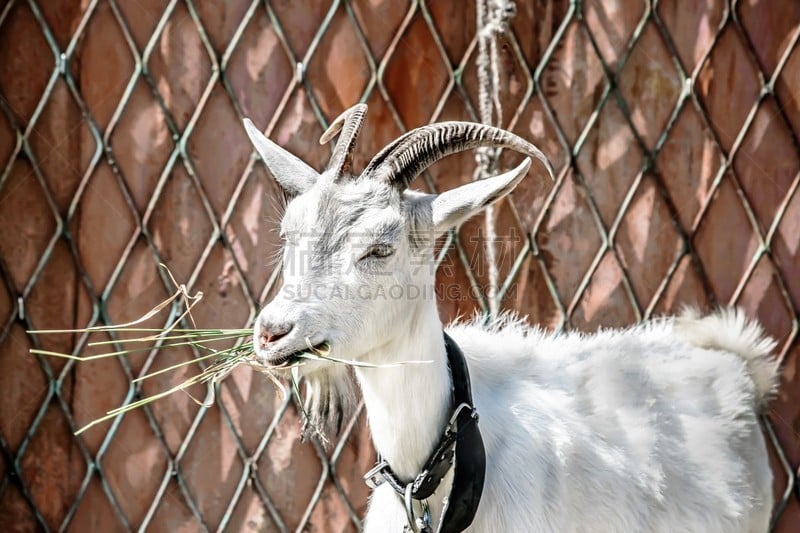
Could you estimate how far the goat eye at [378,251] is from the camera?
183cm


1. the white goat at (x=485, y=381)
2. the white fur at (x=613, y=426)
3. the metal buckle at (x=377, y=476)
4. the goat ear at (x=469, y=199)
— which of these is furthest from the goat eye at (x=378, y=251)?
the metal buckle at (x=377, y=476)

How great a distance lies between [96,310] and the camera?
271cm

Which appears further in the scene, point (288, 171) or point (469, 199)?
point (288, 171)

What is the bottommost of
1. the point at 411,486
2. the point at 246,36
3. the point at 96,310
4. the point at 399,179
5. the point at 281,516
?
the point at 281,516

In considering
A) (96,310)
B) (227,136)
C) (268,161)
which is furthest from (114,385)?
(268,161)

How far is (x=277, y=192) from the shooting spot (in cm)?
269

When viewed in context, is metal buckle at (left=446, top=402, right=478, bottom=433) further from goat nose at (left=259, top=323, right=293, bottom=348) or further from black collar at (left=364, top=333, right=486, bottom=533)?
goat nose at (left=259, top=323, right=293, bottom=348)

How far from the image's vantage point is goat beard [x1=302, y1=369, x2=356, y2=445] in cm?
199

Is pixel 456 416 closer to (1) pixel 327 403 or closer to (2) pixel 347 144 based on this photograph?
(1) pixel 327 403

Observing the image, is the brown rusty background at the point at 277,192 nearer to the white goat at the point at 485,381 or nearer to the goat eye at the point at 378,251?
the white goat at the point at 485,381

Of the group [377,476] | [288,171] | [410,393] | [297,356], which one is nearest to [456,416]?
[410,393]

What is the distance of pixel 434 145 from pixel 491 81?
922 millimetres

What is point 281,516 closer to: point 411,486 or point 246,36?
point 411,486

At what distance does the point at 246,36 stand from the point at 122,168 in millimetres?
505
